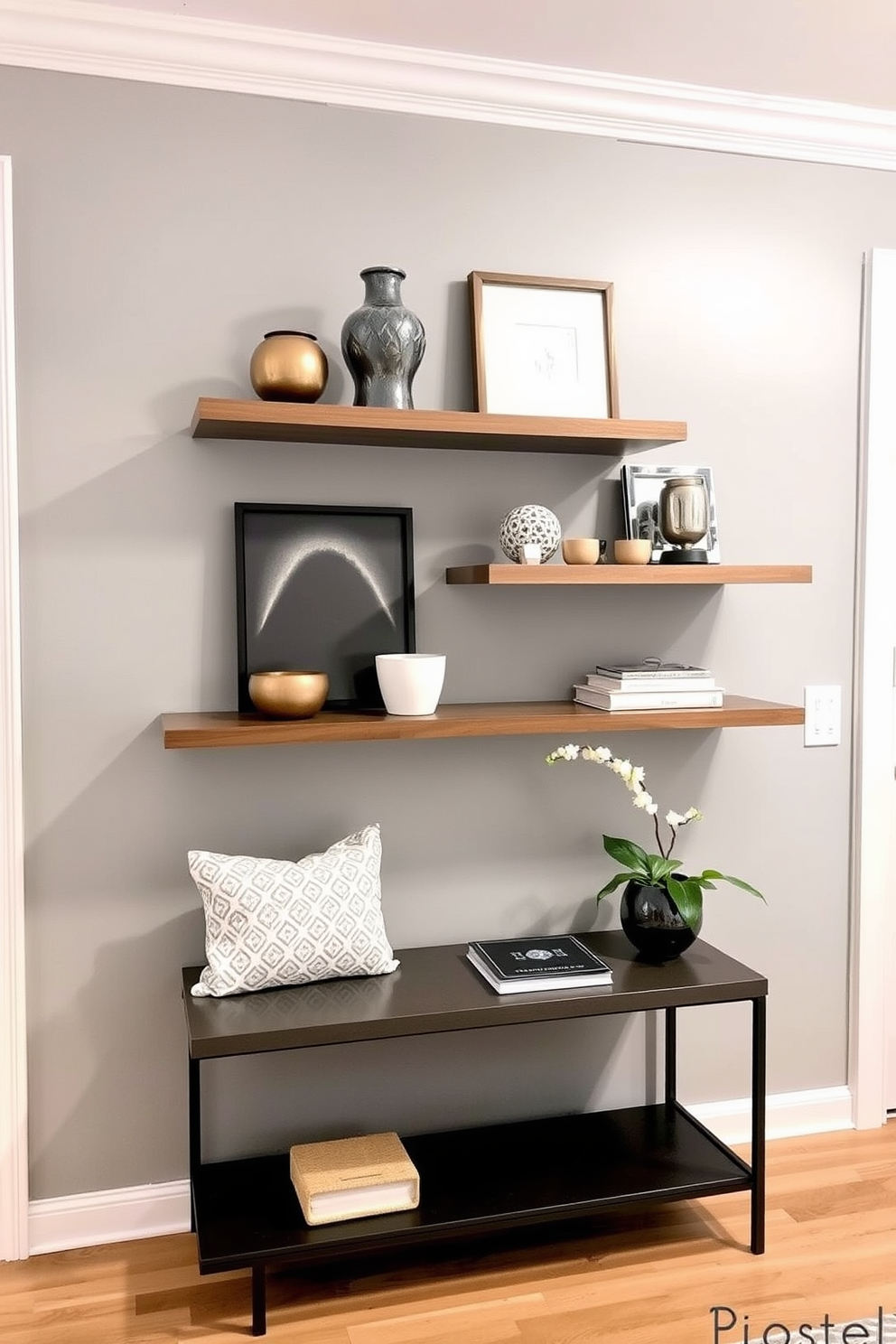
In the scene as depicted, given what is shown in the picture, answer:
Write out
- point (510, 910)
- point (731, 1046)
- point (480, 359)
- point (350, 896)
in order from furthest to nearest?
point (731, 1046)
point (510, 910)
point (480, 359)
point (350, 896)

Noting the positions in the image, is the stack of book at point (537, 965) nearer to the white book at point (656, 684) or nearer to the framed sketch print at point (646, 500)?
the white book at point (656, 684)

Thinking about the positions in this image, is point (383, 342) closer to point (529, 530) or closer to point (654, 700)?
point (529, 530)

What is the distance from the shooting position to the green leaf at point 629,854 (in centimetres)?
233

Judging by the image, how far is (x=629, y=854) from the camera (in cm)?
234

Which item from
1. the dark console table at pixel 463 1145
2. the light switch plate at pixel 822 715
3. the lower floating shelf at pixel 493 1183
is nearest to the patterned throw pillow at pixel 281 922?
the dark console table at pixel 463 1145

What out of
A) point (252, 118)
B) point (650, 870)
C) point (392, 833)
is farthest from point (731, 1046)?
point (252, 118)

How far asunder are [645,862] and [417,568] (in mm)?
775

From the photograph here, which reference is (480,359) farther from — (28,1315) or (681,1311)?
(28,1315)

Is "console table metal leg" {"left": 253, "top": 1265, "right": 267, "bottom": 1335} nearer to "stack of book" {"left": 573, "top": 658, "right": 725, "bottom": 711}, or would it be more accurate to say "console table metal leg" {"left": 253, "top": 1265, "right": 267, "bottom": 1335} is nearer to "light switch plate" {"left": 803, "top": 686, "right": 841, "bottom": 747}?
"stack of book" {"left": 573, "top": 658, "right": 725, "bottom": 711}

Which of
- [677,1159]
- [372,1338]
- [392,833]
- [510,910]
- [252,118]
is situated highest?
[252,118]

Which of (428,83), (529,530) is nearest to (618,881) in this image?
(529,530)

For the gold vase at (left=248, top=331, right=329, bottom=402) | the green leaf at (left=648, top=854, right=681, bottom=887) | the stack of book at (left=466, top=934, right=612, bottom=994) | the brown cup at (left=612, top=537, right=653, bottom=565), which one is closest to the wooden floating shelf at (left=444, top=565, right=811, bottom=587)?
the brown cup at (left=612, top=537, right=653, bottom=565)

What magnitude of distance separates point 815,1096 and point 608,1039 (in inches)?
22.8

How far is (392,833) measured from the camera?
2367 mm
